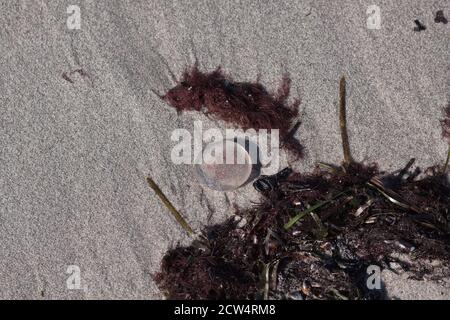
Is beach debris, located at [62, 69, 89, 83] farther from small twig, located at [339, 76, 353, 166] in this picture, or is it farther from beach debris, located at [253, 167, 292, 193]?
small twig, located at [339, 76, 353, 166]

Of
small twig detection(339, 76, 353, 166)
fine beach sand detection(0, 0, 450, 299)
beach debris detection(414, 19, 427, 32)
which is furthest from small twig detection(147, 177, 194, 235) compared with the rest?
beach debris detection(414, 19, 427, 32)

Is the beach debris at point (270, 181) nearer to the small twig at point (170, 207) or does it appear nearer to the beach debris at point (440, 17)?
the small twig at point (170, 207)

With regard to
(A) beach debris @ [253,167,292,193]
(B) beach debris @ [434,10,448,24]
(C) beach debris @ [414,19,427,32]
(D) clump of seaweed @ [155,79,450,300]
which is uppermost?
(B) beach debris @ [434,10,448,24]

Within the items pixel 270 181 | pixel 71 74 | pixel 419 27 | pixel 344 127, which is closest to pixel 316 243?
pixel 270 181

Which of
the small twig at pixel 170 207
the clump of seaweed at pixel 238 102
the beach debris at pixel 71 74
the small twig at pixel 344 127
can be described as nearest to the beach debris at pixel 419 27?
the small twig at pixel 344 127

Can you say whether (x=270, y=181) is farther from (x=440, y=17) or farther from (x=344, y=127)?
(x=440, y=17)
